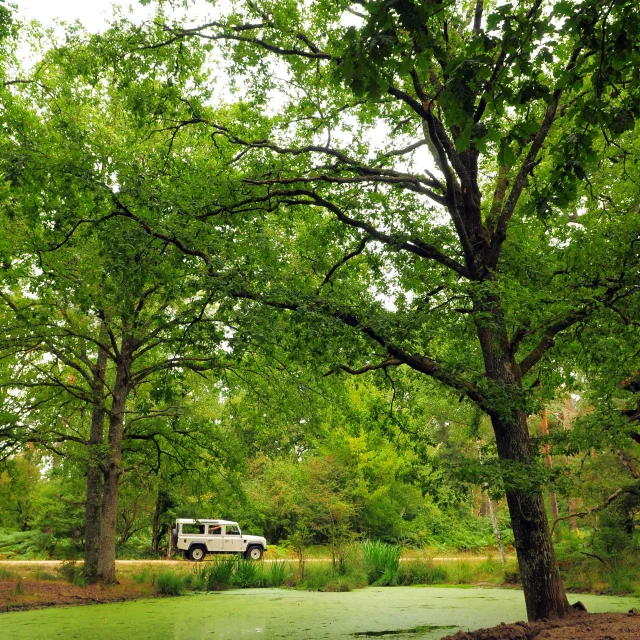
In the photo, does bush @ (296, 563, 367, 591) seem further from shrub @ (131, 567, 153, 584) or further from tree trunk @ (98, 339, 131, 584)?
tree trunk @ (98, 339, 131, 584)

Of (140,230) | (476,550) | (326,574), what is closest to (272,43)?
(140,230)

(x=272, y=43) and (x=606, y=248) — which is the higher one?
(x=272, y=43)

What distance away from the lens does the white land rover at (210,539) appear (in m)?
20.3

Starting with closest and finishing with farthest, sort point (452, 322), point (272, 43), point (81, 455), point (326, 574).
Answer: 1. point (452, 322)
2. point (272, 43)
3. point (81, 455)
4. point (326, 574)

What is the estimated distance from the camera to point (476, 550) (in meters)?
25.8

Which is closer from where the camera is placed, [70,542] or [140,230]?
[140,230]

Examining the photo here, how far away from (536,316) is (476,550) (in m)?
22.0

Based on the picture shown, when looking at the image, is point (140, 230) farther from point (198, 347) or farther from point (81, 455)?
point (81, 455)

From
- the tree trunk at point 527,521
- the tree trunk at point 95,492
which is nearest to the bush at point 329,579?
the tree trunk at point 95,492

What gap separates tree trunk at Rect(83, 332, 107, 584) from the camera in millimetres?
13109

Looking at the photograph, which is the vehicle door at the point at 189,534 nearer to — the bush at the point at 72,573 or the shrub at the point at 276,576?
the shrub at the point at 276,576

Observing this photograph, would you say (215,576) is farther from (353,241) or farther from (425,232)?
(425,232)

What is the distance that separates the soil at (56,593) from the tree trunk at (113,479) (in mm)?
492

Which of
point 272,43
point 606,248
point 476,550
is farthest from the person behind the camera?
point 476,550
